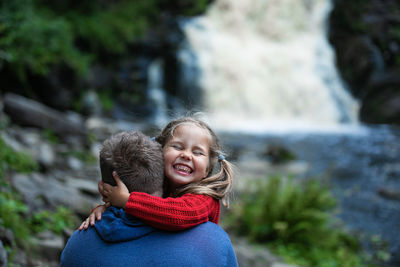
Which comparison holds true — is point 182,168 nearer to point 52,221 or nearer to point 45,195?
point 52,221

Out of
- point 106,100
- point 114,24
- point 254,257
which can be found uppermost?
point 254,257

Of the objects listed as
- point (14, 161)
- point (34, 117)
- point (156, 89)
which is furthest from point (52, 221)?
point (156, 89)

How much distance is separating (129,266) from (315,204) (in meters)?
4.97

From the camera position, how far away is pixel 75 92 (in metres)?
12.2

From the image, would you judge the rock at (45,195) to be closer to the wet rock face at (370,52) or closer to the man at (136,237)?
the man at (136,237)

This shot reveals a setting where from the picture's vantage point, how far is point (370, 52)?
19.9m

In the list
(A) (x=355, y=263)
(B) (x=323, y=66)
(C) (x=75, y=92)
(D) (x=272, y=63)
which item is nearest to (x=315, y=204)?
(A) (x=355, y=263)

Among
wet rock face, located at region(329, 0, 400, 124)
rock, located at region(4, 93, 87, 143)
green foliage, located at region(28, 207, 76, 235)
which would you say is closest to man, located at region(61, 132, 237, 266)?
green foliage, located at region(28, 207, 76, 235)

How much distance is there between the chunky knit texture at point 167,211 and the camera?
4.21 feet

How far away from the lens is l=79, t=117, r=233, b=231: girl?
4.30ft

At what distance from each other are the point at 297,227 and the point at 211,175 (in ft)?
12.7

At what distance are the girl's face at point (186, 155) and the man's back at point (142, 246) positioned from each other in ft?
1.12

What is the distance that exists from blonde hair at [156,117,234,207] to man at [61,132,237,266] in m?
0.22

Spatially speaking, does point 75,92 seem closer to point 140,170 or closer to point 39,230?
point 39,230
